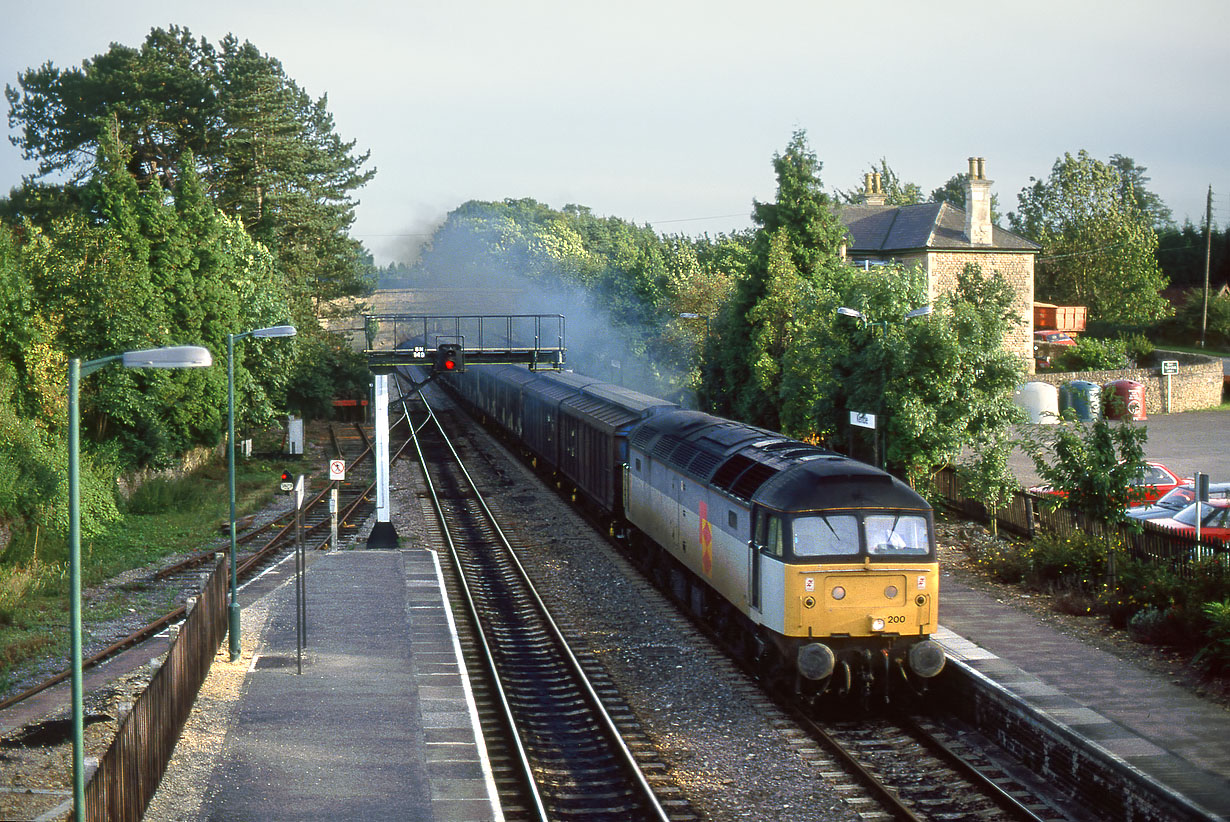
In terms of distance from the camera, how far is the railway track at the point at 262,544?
67.1 feet

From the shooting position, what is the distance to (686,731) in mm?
15617

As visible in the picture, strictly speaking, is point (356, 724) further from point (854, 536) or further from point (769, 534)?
point (854, 536)

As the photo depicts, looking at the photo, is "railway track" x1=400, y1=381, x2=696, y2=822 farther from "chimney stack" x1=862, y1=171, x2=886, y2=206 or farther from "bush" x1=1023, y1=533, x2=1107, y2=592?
"chimney stack" x1=862, y1=171, x2=886, y2=206

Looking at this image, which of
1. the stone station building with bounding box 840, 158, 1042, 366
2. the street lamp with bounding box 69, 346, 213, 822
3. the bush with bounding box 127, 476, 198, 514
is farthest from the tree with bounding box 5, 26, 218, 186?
the street lamp with bounding box 69, 346, 213, 822

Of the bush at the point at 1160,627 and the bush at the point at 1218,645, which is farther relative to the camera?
the bush at the point at 1160,627

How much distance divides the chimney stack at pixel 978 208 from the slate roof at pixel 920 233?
419 mm

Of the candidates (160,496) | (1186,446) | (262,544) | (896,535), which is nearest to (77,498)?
(896,535)

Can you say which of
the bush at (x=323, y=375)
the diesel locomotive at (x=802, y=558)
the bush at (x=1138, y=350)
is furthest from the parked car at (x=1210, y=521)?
the bush at (x=1138, y=350)

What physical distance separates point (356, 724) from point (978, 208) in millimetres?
53221

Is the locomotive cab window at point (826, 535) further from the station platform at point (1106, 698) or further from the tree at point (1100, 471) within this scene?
the tree at point (1100, 471)

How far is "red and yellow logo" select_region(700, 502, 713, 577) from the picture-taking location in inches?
757

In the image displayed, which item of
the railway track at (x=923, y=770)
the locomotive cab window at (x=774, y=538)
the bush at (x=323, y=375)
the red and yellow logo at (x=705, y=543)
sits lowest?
the railway track at (x=923, y=770)

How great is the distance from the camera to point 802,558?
15617 mm

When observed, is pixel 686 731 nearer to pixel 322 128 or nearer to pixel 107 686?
pixel 107 686
